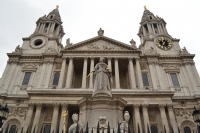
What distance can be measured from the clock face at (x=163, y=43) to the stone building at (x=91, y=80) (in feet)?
0.61

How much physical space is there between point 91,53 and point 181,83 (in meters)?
15.6

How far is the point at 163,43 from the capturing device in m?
35.1

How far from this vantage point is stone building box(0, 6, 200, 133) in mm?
22219

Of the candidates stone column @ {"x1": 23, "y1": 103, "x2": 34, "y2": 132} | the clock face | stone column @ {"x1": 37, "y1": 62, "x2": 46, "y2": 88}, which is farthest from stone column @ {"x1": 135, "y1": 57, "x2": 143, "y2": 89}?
stone column @ {"x1": 23, "y1": 103, "x2": 34, "y2": 132}

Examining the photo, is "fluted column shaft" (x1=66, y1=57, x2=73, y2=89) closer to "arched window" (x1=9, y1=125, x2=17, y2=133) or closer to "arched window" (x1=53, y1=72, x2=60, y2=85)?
"arched window" (x1=53, y1=72, x2=60, y2=85)

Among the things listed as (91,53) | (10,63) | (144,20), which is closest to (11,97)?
(10,63)

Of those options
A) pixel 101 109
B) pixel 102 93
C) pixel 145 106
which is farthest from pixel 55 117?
pixel 101 109

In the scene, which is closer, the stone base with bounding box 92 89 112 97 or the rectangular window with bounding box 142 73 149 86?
the stone base with bounding box 92 89 112 97

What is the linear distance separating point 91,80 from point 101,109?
18.6 meters

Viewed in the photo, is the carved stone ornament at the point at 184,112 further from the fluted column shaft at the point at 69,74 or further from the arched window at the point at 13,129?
the arched window at the point at 13,129

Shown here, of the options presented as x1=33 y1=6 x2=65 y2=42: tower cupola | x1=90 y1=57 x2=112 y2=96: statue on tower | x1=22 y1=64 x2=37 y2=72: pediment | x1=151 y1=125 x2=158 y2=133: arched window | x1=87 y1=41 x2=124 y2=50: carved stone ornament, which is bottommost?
x1=90 y1=57 x2=112 y2=96: statue on tower

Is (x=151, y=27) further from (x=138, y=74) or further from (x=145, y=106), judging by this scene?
(x=145, y=106)

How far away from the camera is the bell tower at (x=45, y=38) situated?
3381 cm

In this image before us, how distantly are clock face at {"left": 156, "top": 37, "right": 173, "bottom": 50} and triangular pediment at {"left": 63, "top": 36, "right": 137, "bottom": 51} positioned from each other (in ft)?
22.7
